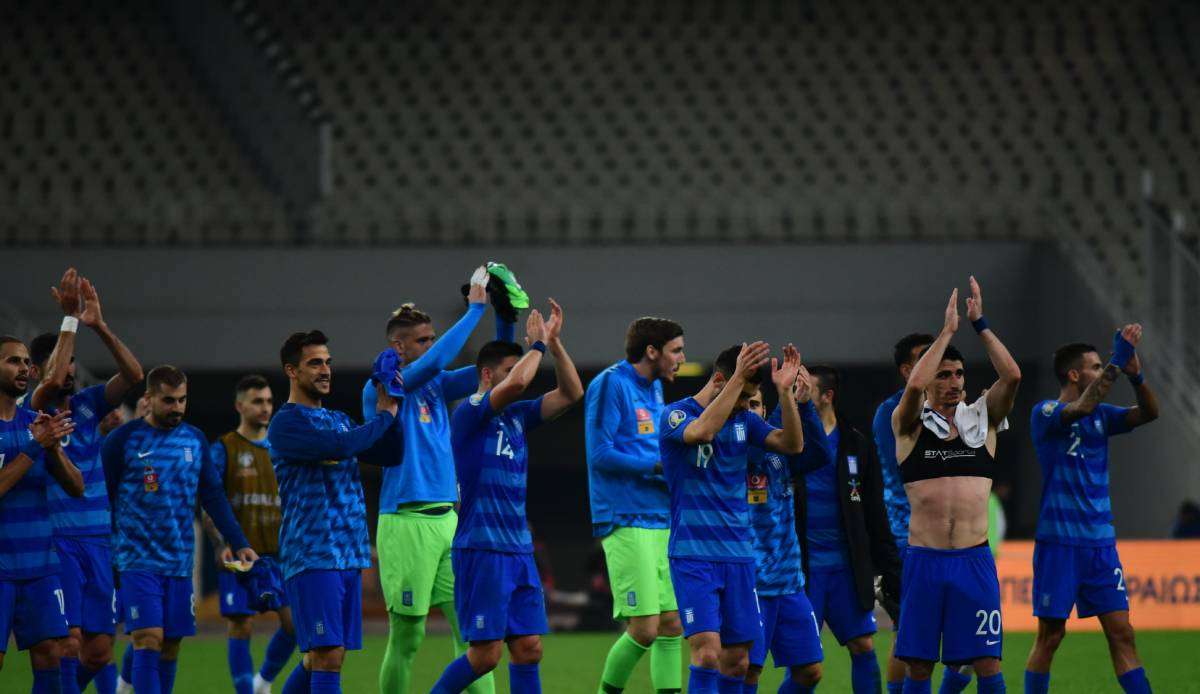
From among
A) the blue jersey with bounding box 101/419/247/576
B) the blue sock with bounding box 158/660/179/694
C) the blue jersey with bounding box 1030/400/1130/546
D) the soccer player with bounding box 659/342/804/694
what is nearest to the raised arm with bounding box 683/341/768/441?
the soccer player with bounding box 659/342/804/694

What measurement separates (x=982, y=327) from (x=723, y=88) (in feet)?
54.3

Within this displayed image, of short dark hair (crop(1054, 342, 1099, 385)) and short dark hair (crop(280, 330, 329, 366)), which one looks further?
short dark hair (crop(1054, 342, 1099, 385))

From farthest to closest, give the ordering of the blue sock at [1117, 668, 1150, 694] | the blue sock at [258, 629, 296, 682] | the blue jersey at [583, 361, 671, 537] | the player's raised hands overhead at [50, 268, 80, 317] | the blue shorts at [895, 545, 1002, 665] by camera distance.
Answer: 1. the blue sock at [258, 629, 296, 682]
2. the blue jersey at [583, 361, 671, 537]
3. the blue sock at [1117, 668, 1150, 694]
4. the player's raised hands overhead at [50, 268, 80, 317]
5. the blue shorts at [895, 545, 1002, 665]

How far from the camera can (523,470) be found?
8.89 metres

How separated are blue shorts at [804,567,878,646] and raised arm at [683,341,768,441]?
1.74 m

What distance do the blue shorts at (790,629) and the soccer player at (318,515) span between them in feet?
7.17

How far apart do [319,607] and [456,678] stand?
0.86m

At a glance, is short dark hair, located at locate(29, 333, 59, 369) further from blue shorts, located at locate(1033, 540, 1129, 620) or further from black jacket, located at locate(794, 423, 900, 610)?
blue shorts, located at locate(1033, 540, 1129, 620)

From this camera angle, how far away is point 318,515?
27.0 ft

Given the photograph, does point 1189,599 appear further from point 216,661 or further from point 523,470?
point 523,470

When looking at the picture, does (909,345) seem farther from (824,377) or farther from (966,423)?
(966,423)

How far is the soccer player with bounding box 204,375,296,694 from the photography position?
11.0 metres

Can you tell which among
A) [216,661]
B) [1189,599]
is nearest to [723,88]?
[1189,599]

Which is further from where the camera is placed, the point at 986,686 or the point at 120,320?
the point at 120,320
